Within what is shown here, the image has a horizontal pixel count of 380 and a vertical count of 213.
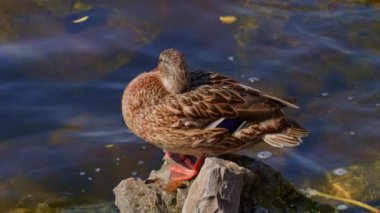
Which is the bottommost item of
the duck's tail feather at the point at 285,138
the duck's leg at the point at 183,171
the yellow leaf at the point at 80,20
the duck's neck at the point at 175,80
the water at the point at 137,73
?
the water at the point at 137,73

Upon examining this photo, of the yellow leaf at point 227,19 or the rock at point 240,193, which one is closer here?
the rock at point 240,193

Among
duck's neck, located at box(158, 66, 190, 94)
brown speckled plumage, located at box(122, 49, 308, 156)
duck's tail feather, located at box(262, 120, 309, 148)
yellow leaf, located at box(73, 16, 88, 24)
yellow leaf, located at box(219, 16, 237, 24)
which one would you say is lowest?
yellow leaf, located at box(219, 16, 237, 24)

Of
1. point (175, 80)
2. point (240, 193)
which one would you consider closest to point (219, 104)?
point (175, 80)

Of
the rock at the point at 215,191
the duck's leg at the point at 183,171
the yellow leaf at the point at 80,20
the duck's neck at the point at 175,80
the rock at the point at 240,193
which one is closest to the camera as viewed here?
the rock at the point at 215,191

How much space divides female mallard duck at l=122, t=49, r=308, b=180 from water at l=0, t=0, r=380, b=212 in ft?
4.39

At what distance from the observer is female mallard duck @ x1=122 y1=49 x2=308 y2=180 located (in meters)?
5.99

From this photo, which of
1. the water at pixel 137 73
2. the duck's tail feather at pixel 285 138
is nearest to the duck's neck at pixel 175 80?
the duck's tail feather at pixel 285 138

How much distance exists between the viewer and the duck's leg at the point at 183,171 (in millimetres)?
5754

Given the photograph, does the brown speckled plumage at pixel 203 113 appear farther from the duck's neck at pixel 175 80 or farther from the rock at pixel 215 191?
the rock at pixel 215 191

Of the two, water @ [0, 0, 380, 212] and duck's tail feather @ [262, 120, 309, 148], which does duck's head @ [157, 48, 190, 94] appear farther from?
water @ [0, 0, 380, 212]

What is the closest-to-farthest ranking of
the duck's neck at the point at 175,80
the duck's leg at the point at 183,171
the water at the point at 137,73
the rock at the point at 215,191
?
the rock at the point at 215,191
the duck's leg at the point at 183,171
the duck's neck at the point at 175,80
the water at the point at 137,73

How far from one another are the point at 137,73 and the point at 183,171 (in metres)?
3.17

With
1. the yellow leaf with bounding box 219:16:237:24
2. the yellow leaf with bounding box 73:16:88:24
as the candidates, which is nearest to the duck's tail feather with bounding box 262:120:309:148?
→ the yellow leaf with bounding box 219:16:237:24

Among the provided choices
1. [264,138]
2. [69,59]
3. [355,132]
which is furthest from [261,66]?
[264,138]
